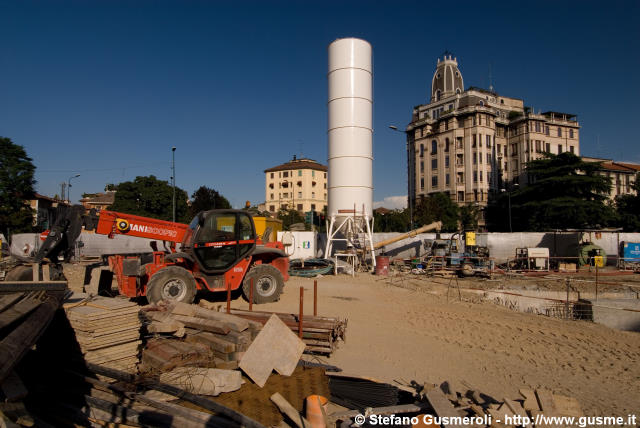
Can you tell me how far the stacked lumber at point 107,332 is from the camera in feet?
17.9

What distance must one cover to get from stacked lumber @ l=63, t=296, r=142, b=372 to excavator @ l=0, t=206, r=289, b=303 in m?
3.39

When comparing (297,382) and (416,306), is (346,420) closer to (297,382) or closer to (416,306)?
(297,382)

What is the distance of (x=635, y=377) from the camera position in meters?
6.77

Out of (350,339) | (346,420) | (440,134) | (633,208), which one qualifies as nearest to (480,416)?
(346,420)

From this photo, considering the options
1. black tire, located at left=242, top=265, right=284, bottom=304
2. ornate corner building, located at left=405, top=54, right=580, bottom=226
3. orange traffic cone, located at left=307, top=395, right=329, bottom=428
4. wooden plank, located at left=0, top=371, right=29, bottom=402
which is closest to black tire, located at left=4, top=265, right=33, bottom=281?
black tire, located at left=242, top=265, right=284, bottom=304

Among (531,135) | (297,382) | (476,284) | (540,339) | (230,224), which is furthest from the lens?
(531,135)

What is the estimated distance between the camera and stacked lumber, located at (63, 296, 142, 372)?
5.46 meters

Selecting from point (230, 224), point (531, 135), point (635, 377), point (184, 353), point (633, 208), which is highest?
point (531, 135)

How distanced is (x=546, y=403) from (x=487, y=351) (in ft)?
9.82

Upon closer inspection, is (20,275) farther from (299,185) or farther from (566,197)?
(299,185)

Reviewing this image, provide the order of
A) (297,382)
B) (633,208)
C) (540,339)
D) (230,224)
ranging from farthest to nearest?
(633,208) → (230,224) → (540,339) → (297,382)

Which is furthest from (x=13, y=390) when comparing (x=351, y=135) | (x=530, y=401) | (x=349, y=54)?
(x=349, y=54)

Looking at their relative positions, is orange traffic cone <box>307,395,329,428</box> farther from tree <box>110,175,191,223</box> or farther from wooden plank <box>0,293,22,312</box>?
tree <box>110,175,191,223</box>

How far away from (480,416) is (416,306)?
760 centimetres
